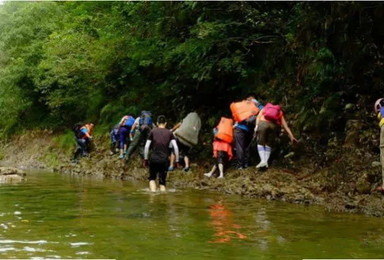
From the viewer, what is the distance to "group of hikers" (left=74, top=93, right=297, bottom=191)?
13578 mm

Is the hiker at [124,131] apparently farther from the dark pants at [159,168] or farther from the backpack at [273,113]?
the backpack at [273,113]

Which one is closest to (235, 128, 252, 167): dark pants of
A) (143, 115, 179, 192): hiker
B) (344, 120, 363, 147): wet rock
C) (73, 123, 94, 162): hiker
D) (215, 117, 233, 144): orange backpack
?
(215, 117, 233, 144): orange backpack

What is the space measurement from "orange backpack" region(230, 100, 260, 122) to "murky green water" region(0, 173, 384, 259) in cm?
421

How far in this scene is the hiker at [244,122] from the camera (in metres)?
15.9

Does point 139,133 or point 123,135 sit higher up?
point 139,133

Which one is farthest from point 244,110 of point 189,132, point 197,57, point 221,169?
point 189,132

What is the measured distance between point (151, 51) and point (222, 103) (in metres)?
3.20

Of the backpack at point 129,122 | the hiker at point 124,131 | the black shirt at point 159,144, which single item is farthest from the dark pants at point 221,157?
the backpack at point 129,122

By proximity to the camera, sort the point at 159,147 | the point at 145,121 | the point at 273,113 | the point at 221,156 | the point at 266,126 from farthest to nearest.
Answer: the point at 145,121 < the point at 221,156 < the point at 266,126 < the point at 273,113 < the point at 159,147

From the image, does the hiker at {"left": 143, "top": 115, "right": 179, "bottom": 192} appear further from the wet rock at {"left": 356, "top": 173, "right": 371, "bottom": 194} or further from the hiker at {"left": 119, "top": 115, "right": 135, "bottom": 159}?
the hiker at {"left": 119, "top": 115, "right": 135, "bottom": 159}

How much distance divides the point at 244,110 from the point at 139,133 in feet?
18.7

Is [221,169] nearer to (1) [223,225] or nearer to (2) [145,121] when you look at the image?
(2) [145,121]

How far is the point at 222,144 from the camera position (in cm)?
1619

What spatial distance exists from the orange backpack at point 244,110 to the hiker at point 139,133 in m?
4.52
